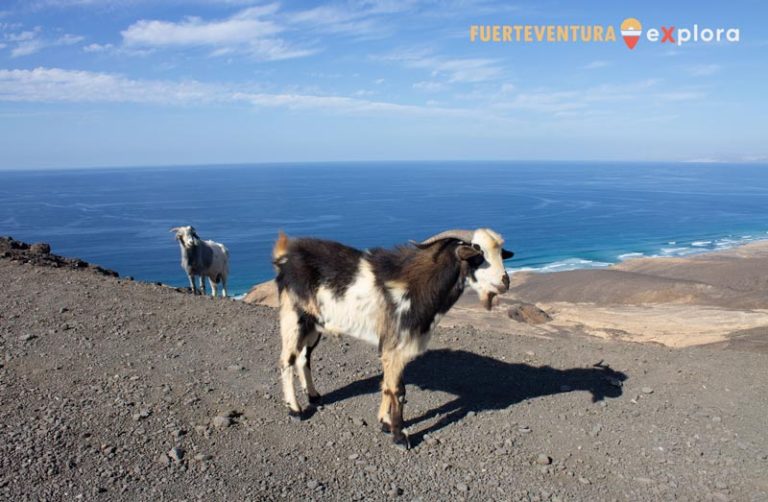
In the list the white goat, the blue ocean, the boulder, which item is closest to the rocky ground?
the white goat

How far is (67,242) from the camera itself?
6481cm

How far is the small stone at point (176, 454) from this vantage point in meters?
5.39

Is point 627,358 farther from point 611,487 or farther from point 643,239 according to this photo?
point 643,239

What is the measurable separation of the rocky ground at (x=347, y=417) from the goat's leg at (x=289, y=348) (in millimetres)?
186

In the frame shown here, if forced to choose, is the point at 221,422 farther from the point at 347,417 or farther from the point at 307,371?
the point at 347,417

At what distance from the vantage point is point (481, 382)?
7832 mm

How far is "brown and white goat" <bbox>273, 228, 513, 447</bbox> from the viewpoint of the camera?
19.0 ft

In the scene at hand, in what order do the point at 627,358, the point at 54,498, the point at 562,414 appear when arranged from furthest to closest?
the point at 627,358, the point at 562,414, the point at 54,498

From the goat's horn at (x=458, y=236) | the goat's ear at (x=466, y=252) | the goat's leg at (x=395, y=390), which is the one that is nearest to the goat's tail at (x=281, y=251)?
the goat's leg at (x=395, y=390)

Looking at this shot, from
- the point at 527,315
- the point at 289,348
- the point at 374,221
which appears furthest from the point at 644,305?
the point at 374,221

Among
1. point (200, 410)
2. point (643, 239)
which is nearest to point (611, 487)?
point (200, 410)

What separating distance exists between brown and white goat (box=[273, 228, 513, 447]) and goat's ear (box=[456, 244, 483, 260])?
0.03 ft

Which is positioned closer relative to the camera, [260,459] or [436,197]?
[260,459]

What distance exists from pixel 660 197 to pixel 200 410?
13965 cm
